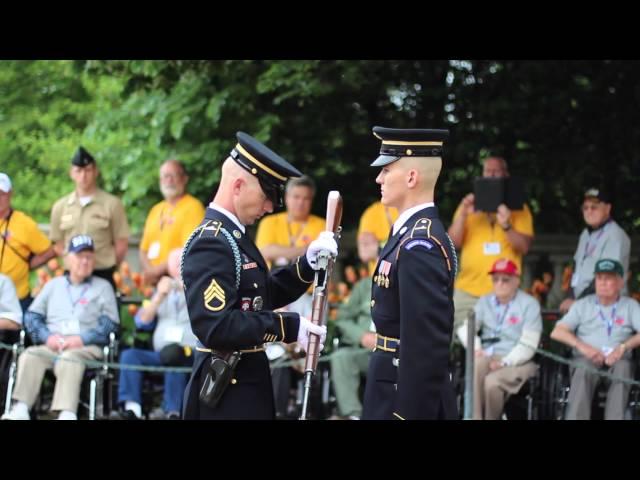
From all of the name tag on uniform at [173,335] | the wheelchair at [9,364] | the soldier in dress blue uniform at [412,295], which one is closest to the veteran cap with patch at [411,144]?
the soldier in dress blue uniform at [412,295]

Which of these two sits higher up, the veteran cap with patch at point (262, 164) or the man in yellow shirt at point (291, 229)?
the man in yellow shirt at point (291, 229)

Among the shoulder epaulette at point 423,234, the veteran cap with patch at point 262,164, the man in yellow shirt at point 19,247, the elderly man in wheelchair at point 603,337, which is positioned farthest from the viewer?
the man in yellow shirt at point 19,247

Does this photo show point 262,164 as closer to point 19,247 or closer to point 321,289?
point 321,289

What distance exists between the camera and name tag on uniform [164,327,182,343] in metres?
9.77

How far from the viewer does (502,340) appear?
9.68 m

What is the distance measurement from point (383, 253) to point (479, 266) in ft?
15.1

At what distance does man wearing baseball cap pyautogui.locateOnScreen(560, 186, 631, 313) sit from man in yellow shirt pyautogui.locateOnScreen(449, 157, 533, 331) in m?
0.45

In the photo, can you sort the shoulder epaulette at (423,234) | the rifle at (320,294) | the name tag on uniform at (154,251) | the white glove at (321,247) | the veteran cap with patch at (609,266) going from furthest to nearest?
the name tag on uniform at (154,251), the veteran cap with patch at (609,266), the white glove at (321,247), the rifle at (320,294), the shoulder epaulette at (423,234)

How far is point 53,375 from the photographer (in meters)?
9.98

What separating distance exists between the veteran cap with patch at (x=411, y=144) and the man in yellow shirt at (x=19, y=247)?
5.13 m

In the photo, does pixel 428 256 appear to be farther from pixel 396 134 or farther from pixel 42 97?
pixel 42 97

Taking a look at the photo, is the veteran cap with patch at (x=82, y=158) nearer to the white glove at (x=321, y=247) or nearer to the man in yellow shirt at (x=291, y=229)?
the man in yellow shirt at (x=291, y=229)

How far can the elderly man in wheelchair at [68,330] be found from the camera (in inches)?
374

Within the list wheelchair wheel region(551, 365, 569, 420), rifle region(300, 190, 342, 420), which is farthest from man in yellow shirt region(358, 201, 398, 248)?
rifle region(300, 190, 342, 420)
